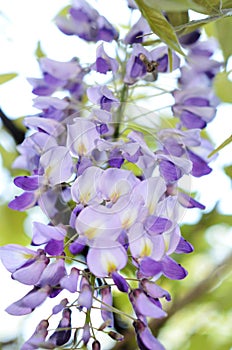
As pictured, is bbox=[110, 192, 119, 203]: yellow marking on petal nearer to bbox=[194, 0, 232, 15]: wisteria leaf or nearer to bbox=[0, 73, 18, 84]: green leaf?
bbox=[194, 0, 232, 15]: wisteria leaf

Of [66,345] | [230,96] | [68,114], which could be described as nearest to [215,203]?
[230,96]

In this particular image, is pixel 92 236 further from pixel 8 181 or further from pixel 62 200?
pixel 8 181

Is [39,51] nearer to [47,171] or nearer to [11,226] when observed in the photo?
[11,226]

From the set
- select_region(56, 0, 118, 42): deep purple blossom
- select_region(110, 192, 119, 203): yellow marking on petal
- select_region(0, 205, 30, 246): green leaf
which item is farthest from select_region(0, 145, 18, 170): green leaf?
select_region(110, 192, 119, 203): yellow marking on petal

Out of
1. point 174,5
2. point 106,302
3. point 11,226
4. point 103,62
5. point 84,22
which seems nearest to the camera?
point 174,5

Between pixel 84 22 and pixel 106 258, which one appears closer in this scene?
pixel 106 258

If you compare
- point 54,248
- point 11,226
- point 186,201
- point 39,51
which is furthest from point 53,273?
point 39,51

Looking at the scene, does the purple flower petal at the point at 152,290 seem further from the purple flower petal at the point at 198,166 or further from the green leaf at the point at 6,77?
the green leaf at the point at 6,77
